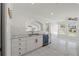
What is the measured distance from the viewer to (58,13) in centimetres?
394

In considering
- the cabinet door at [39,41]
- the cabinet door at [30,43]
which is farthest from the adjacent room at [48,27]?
the cabinet door at [39,41]

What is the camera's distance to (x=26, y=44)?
392cm

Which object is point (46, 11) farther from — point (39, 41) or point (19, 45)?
point (19, 45)

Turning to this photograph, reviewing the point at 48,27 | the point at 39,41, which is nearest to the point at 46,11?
the point at 48,27

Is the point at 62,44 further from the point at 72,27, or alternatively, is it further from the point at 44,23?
the point at 44,23

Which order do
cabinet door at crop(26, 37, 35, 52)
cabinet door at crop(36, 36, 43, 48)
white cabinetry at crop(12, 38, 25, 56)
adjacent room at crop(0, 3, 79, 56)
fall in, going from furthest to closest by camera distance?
cabinet door at crop(36, 36, 43, 48) < cabinet door at crop(26, 37, 35, 52) < adjacent room at crop(0, 3, 79, 56) < white cabinetry at crop(12, 38, 25, 56)

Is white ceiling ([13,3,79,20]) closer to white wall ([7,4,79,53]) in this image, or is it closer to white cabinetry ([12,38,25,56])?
white wall ([7,4,79,53])

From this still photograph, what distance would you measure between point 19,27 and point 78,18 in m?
1.88

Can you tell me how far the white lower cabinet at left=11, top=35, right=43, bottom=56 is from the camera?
3458mm

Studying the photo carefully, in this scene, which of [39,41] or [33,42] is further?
[39,41]

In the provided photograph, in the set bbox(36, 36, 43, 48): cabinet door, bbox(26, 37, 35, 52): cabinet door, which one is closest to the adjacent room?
bbox(26, 37, 35, 52): cabinet door

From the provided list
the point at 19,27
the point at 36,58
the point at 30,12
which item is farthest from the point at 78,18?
the point at 36,58

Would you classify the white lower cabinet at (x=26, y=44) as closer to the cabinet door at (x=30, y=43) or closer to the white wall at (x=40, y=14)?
the cabinet door at (x=30, y=43)

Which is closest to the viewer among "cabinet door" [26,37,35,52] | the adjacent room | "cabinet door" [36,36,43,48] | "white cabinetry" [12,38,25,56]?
"white cabinetry" [12,38,25,56]
